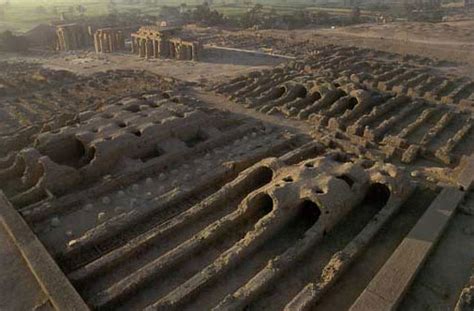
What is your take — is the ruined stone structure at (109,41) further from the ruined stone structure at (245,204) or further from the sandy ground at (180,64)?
the ruined stone structure at (245,204)

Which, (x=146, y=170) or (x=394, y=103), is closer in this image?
(x=146, y=170)

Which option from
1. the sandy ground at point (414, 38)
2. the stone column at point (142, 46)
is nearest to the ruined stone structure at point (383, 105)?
the sandy ground at point (414, 38)

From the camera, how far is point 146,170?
529 inches

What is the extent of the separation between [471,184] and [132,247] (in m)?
9.57

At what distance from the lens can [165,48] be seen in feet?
123

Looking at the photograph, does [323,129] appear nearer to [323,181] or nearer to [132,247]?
[323,181]

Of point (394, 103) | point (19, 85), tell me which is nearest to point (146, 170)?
point (394, 103)

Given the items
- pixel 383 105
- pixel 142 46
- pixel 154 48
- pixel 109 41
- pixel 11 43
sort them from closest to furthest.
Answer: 1. pixel 383 105
2. pixel 154 48
3. pixel 142 46
4. pixel 109 41
5. pixel 11 43

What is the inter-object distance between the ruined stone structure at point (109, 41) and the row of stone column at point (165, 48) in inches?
116

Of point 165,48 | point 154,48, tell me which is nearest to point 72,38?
point 154,48

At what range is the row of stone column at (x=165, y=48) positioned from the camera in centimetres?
3525

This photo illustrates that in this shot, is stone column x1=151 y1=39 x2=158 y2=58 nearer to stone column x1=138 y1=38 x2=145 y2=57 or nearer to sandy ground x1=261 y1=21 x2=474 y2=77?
stone column x1=138 y1=38 x2=145 y2=57

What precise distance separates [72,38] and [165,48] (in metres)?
14.7

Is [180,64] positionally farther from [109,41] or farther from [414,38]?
[414,38]
